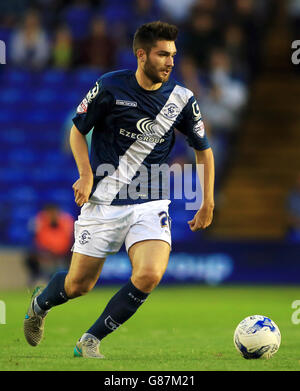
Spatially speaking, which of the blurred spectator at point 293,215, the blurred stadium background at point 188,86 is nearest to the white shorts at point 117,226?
the blurred stadium background at point 188,86

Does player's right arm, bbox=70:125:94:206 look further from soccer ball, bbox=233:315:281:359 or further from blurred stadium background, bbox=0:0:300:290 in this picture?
blurred stadium background, bbox=0:0:300:290

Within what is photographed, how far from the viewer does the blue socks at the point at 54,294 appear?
755cm

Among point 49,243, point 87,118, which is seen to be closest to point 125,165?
point 87,118

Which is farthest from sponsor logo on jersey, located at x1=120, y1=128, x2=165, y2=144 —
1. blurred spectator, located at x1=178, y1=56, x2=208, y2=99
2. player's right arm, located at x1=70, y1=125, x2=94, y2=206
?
blurred spectator, located at x1=178, y1=56, x2=208, y2=99

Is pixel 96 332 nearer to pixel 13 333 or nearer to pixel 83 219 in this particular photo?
pixel 83 219

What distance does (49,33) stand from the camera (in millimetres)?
19844

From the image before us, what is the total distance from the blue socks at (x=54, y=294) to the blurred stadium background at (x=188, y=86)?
368 inches

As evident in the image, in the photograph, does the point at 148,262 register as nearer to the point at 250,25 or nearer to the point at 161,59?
the point at 161,59

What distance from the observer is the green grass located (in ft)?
22.7

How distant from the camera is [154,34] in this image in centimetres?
732

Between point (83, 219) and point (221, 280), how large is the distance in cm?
954

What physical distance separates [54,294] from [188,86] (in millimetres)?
10871

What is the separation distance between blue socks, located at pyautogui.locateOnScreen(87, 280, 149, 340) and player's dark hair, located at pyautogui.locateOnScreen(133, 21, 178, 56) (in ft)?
6.01
